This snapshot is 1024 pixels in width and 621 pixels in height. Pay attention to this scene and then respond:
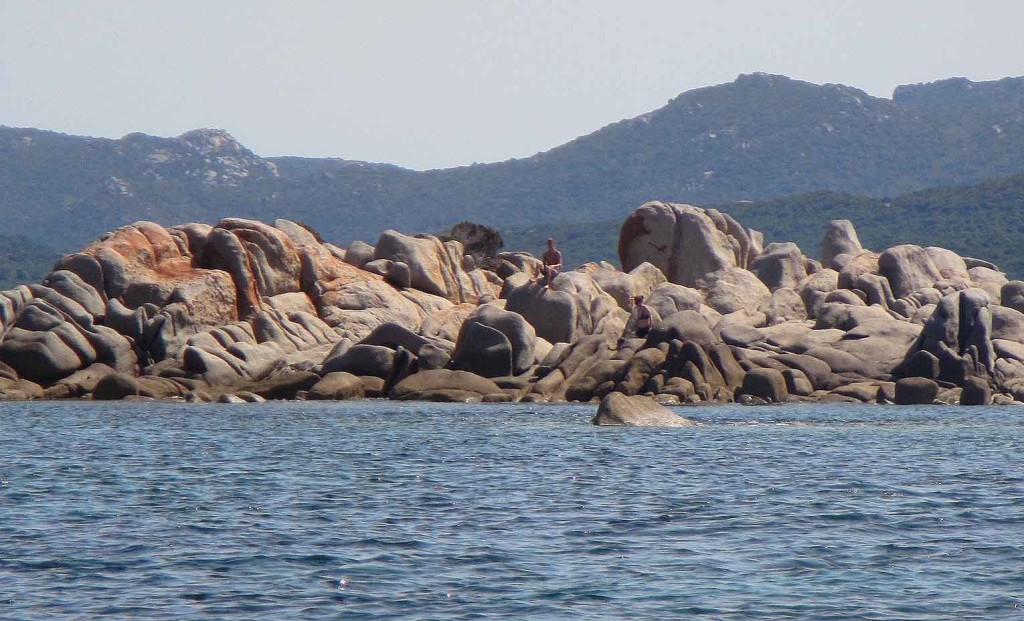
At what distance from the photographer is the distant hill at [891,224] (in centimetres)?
14550

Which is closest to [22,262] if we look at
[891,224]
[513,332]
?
[891,224]

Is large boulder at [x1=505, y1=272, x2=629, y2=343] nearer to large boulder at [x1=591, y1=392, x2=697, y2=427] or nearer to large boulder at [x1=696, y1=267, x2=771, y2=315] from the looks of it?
large boulder at [x1=696, y1=267, x2=771, y2=315]

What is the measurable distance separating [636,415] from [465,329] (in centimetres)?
1392

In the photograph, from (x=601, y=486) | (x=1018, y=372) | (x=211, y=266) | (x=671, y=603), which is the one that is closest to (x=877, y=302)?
(x=1018, y=372)

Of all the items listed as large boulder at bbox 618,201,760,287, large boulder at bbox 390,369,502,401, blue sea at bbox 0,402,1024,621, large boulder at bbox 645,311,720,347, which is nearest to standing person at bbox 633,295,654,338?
large boulder at bbox 645,311,720,347

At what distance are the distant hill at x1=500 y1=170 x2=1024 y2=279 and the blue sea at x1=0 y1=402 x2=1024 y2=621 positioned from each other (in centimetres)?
10481

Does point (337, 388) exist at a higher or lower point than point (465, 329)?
lower

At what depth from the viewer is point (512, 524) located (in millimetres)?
19719

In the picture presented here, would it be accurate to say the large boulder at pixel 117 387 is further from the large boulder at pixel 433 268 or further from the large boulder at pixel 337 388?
the large boulder at pixel 433 268

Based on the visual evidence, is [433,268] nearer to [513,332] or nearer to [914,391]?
[513,332]

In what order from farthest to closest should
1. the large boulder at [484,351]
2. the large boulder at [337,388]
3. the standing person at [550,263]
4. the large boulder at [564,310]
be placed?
1. the standing person at [550,263]
2. the large boulder at [564,310]
3. the large boulder at [484,351]
4. the large boulder at [337,388]

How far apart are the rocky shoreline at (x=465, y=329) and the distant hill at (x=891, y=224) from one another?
245 ft

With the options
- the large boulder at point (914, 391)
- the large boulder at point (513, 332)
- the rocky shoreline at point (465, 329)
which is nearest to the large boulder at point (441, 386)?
the rocky shoreline at point (465, 329)

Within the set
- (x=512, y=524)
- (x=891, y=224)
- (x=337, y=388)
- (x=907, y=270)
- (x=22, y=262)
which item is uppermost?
(x=891, y=224)
